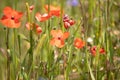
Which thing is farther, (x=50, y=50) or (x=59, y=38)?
(x=50, y=50)

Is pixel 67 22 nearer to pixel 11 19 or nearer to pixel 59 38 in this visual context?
pixel 59 38

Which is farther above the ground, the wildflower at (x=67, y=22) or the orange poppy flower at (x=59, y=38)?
the wildflower at (x=67, y=22)

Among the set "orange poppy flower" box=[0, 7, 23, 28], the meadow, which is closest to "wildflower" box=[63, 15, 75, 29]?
the meadow

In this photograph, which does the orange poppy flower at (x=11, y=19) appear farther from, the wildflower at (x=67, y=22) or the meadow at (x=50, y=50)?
the wildflower at (x=67, y=22)

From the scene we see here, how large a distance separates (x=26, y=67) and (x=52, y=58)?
5.3 inches

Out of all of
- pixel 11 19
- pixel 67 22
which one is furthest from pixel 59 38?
pixel 11 19

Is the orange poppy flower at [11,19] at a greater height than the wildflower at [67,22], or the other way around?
the orange poppy flower at [11,19]

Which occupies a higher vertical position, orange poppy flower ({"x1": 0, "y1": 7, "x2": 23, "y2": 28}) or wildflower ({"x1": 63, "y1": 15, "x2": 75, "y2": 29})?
orange poppy flower ({"x1": 0, "y1": 7, "x2": 23, "y2": 28})

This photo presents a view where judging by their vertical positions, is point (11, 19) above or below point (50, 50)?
above

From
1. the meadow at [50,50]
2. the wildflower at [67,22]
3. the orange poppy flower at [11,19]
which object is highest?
the orange poppy flower at [11,19]

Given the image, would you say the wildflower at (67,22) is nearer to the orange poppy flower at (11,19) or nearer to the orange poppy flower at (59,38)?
the orange poppy flower at (59,38)

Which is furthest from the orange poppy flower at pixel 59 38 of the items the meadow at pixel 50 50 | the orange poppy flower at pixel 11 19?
the orange poppy flower at pixel 11 19

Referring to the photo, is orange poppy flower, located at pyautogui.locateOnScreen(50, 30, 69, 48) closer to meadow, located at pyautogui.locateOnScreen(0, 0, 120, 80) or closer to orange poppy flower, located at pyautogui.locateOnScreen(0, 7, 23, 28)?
meadow, located at pyautogui.locateOnScreen(0, 0, 120, 80)

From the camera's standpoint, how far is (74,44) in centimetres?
181
